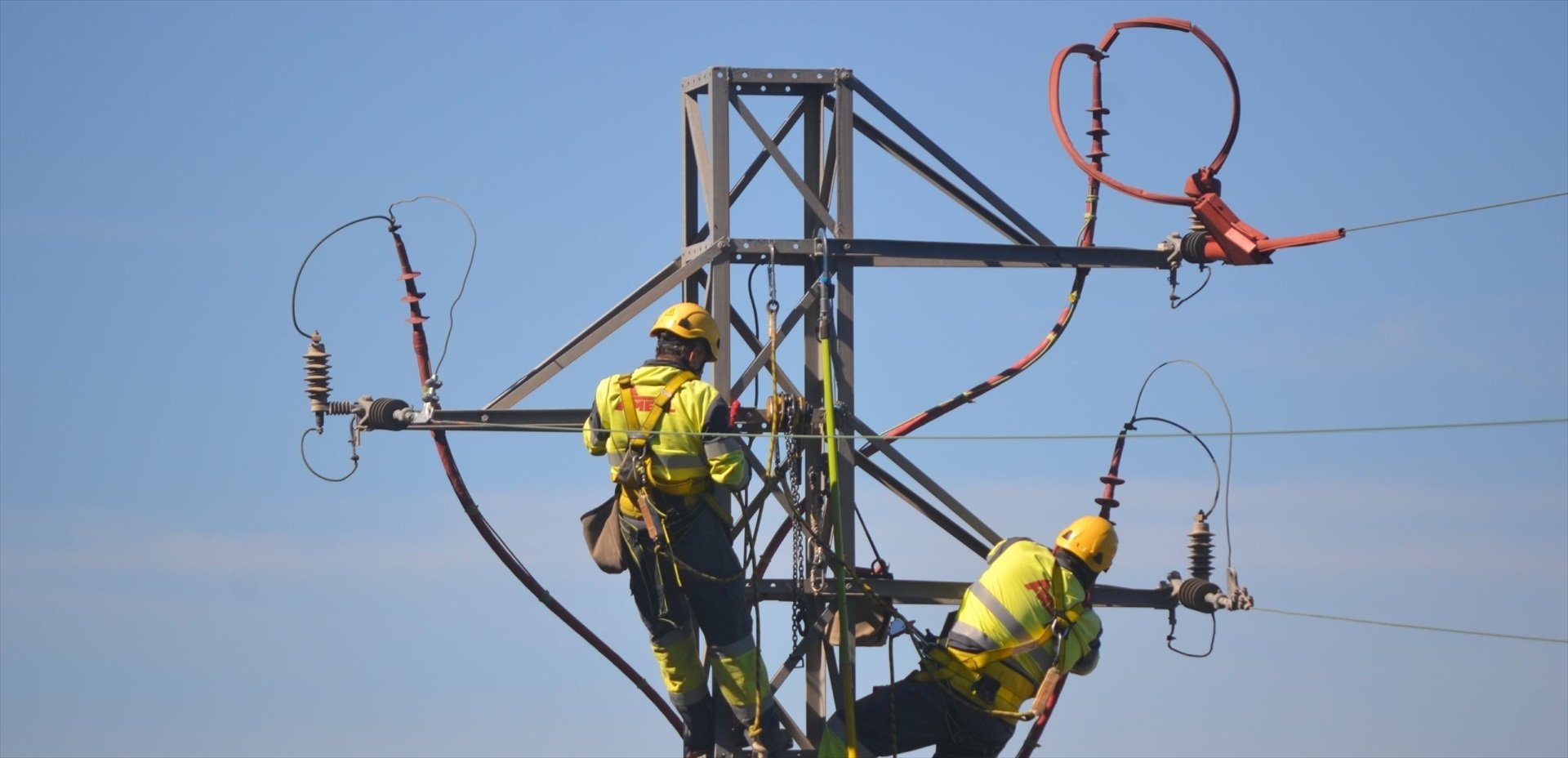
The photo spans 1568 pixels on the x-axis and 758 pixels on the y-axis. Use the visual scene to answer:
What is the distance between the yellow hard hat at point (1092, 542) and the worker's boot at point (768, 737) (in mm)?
2072

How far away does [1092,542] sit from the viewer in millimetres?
13953

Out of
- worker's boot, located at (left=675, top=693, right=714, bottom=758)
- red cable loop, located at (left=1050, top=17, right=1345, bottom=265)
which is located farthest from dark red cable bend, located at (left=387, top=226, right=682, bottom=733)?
red cable loop, located at (left=1050, top=17, right=1345, bottom=265)

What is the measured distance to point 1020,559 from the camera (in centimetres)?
1385

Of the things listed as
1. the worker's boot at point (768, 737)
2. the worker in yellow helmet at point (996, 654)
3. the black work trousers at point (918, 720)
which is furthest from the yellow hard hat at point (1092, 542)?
the worker's boot at point (768, 737)

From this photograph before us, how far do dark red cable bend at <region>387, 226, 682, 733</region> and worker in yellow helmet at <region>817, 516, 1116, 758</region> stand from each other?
123 centimetres

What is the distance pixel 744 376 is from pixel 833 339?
2.09ft

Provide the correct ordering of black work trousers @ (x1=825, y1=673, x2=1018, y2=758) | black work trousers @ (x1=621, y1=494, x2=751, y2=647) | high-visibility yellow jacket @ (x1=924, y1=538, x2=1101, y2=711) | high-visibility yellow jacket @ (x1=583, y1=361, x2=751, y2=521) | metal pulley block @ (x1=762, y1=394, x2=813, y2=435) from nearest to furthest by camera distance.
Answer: high-visibility yellow jacket @ (x1=583, y1=361, x2=751, y2=521), black work trousers @ (x1=621, y1=494, x2=751, y2=647), metal pulley block @ (x1=762, y1=394, x2=813, y2=435), high-visibility yellow jacket @ (x1=924, y1=538, x2=1101, y2=711), black work trousers @ (x1=825, y1=673, x2=1018, y2=758)

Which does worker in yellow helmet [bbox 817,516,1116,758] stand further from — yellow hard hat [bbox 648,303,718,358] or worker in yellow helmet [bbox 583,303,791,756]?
yellow hard hat [bbox 648,303,718,358]

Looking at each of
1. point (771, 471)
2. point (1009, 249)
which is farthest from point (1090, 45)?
point (771, 471)

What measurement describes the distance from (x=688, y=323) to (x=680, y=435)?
69cm

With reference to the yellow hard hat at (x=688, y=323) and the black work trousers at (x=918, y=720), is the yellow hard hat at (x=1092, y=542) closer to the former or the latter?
the black work trousers at (x=918, y=720)

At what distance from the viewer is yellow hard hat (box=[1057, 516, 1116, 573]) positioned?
13953 mm

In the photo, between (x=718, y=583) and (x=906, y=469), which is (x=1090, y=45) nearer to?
(x=906, y=469)

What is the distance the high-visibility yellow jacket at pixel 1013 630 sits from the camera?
13789 millimetres
